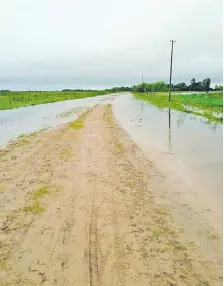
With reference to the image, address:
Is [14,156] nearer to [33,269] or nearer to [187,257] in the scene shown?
[33,269]

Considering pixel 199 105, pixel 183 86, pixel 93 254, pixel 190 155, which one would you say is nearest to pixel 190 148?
pixel 190 155

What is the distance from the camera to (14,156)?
11211 mm

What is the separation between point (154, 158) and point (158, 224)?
5246 millimetres

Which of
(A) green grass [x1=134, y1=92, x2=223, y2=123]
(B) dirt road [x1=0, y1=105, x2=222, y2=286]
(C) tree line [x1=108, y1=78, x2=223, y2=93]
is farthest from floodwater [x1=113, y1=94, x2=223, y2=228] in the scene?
(C) tree line [x1=108, y1=78, x2=223, y2=93]

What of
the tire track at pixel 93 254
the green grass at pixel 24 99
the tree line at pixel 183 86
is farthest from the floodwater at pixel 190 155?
the tree line at pixel 183 86

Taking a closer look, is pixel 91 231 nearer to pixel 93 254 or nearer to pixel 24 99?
pixel 93 254

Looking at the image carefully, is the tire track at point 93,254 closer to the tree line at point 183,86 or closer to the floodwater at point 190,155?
the floodwater at point 190,155

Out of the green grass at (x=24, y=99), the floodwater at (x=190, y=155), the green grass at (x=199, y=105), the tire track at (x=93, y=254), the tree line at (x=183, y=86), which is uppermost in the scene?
the tree line at (x=183, y=86)

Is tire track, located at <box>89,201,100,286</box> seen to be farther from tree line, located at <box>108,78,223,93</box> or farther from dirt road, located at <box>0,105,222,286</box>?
tree line, located at <box>108,78,223,93</box>

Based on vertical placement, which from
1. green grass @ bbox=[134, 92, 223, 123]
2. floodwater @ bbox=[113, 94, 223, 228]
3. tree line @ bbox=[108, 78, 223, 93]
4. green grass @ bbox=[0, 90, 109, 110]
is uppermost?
tree line @ bbox=[108, 78, 223, 93]

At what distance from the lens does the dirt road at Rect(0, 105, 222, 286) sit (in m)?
4.16

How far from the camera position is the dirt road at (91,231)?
13.7 ft

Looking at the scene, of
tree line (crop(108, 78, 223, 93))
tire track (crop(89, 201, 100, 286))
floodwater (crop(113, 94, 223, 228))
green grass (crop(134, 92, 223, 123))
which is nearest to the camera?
tire track (crop(89, 201, 100, 286))

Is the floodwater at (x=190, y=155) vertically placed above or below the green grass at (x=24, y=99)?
below
